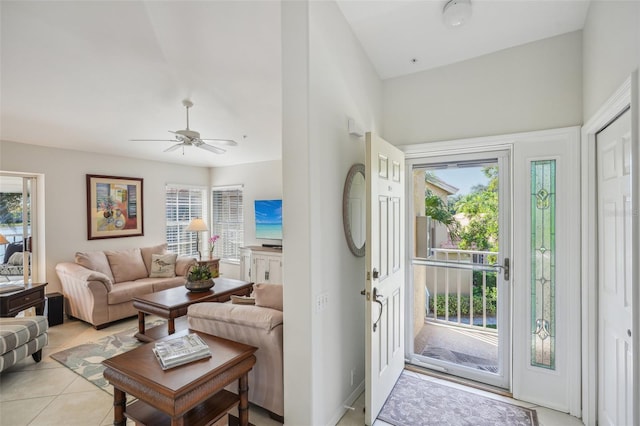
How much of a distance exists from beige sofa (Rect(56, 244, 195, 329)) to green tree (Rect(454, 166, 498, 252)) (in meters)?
4.18

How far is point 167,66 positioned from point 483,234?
342 cm

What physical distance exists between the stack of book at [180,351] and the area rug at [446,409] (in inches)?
53.7

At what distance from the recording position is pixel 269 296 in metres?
2.30

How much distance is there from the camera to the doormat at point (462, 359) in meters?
2.75

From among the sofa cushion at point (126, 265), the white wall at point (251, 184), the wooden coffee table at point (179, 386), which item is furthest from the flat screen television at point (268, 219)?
the wooden coffee table at point (179, 386)

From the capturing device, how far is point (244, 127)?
174 inches

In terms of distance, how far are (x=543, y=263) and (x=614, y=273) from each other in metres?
0.58

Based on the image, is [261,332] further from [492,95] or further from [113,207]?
[113,207]

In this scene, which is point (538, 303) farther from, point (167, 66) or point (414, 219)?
point (167, 66)

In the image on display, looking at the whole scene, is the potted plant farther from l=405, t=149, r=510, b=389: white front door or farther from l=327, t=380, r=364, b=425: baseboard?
l=405, t=149, r=510, b=389: white front door

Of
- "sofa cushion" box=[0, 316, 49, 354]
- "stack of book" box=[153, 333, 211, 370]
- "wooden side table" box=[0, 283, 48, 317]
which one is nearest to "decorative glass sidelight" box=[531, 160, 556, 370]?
"stack of book" box=[153, 333, 211, 370]

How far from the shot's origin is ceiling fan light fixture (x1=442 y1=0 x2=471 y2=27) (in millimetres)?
1988

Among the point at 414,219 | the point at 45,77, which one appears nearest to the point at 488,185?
the point at 414,219

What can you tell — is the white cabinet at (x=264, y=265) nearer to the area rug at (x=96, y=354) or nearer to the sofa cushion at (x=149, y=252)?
the sofa cushion at (x=149, y=252)
